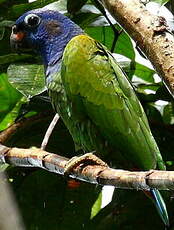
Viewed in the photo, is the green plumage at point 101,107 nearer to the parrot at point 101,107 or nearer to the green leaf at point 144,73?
the parrot at point 101,107

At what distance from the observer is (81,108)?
1497mm

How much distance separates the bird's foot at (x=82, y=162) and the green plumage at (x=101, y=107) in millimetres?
228

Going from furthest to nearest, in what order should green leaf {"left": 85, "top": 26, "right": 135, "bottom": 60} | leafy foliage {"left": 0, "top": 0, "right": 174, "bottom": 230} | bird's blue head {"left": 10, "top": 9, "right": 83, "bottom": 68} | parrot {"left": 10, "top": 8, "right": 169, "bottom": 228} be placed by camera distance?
green leaf {"left": 85, "top": 26, "right": 135, "bottom": 60} < bird's blue head {"left": 10, "top": 9, "right": 83, "bottom": 68} < leafy foliage {"left": 0, "top": 0, "right": 174, "bottom": 230} < parrot {"left": 10, "top": 8, "right": 169, "bottom": 228}

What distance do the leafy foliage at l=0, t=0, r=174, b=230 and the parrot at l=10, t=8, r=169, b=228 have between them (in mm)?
98

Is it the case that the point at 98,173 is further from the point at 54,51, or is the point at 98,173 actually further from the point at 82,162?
the point at 54,51

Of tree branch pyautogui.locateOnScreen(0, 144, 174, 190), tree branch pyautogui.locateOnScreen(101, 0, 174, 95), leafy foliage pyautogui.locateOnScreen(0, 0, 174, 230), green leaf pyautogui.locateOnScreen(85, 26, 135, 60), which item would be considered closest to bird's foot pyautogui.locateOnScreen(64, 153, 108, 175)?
tree branch pyautogui.locateOnScreen(0, 144, 174, 190)

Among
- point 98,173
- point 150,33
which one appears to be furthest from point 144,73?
point 98,173

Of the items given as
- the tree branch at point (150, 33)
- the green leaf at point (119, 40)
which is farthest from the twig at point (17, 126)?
the tree branch at point (150, 33)

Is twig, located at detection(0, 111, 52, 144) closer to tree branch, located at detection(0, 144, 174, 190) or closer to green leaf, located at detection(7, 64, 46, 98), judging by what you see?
green leaf, located at detection(7, 64, 46, 98)

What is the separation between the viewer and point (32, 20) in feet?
6.06

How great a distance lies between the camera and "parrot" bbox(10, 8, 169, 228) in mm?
1434

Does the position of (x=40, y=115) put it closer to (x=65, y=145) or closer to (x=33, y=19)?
(x=65, y=145)

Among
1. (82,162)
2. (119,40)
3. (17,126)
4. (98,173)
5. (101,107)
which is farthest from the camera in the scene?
(119,40)

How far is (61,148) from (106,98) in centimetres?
31
